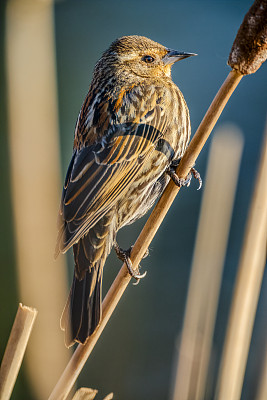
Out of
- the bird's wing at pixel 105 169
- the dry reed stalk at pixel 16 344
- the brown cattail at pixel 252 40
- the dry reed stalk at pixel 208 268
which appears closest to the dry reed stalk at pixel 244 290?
the dry reed stalk at pixel 208 268

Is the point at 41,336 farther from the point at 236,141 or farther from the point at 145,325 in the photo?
the point at 236,141

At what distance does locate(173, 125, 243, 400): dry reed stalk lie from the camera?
1.36 metres

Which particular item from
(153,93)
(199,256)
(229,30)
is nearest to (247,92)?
(229,30)

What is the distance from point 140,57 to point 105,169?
0.42 metres

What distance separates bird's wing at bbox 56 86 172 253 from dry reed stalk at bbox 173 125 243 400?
0.84 feet

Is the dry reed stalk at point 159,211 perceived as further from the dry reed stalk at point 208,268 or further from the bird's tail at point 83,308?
the dry reed stalk at point 208,268

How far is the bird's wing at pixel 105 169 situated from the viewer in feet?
3.72

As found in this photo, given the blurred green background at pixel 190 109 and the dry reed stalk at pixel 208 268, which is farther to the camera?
the blurred green background at pixel 190 109

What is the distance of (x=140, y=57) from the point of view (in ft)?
4.52

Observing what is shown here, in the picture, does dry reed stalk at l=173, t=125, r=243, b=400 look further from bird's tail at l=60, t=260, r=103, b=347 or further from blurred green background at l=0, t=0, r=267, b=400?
bird's tail at l=60, t=260, r=103, b=347

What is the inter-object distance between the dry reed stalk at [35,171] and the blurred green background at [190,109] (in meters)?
0.05

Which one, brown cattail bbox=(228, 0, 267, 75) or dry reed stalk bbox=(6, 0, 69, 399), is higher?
brown cattail bbox=(228, 0, 267, 75)

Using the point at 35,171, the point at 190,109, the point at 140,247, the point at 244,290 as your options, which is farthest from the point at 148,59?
the point at 244,290

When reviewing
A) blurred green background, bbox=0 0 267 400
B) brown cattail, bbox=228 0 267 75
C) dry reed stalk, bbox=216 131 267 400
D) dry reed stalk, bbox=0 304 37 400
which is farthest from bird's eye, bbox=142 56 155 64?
dry reed stalk, bbox=0 304 37 400
